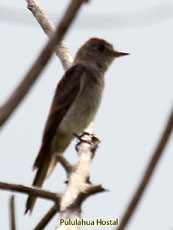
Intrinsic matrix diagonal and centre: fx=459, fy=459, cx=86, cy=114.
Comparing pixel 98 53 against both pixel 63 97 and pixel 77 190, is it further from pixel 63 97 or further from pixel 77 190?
pixel 77 190

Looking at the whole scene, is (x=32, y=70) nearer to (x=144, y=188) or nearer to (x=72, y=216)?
(x=144, y=188)

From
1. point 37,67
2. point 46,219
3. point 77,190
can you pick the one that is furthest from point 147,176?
point 46,219

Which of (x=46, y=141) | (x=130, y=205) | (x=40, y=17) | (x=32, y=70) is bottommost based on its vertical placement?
(x=46, y=141)

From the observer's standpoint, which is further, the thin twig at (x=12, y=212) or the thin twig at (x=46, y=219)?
the thin twig at (x=46, y=219)

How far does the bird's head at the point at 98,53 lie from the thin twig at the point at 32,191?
3.21 metres

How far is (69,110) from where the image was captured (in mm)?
5230

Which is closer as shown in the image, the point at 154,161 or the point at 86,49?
the point at 154,161

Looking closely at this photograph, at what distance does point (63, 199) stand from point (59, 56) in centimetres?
327

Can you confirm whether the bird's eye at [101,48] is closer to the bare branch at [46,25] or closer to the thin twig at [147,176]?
the bare branch at [46,25]

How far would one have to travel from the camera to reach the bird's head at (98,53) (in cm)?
578

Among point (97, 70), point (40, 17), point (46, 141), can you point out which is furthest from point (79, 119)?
point (40, 17)

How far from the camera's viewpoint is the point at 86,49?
19.4 ft

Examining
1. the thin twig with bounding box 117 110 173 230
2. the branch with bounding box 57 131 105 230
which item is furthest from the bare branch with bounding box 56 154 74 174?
the thin twig with bounding box 117 110 173 230

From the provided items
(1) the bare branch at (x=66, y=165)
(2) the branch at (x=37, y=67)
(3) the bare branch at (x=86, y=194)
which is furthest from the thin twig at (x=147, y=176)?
(1) the bare branch at (x=66, y=165)
